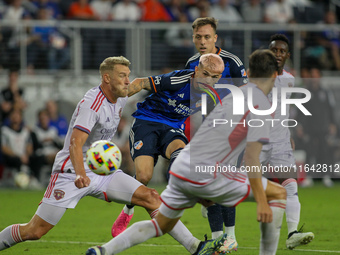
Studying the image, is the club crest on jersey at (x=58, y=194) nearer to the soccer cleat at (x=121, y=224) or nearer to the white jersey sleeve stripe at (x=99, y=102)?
the white jersey sleeve stripe at (x=99, y=102)

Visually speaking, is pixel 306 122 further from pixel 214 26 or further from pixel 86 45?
pixel 214 26

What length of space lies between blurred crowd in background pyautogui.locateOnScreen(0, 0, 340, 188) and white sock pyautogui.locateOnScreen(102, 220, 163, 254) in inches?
402

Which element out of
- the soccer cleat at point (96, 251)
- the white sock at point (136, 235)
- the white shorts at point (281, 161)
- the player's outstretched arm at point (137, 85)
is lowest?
the soccer cleat at point (96, 251)

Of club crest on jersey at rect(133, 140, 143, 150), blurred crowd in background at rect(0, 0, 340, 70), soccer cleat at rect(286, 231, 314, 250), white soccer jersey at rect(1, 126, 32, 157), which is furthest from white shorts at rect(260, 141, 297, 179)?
blurred crowd in background at rect(0, 0, 340, 70)

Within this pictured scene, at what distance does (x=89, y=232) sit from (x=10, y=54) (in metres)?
8.58

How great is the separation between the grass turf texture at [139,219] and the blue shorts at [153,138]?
122 cm

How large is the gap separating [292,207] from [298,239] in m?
0.52

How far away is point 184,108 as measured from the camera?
328 inches

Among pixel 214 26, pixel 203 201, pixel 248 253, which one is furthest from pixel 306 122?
pixel 203 201

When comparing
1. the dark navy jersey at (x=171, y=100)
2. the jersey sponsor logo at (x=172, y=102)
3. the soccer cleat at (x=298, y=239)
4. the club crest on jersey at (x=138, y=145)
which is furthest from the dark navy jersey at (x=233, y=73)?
the soccer cleat at (x=298, y=239)

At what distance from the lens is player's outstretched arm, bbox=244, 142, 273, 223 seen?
18.2 feet

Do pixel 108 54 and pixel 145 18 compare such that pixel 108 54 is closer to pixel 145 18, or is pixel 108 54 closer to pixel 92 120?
pixel 145 18

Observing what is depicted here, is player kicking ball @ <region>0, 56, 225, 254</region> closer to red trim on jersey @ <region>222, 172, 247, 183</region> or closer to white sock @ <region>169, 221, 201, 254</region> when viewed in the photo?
white sock @ <region>169, 221, 201, 254</region>

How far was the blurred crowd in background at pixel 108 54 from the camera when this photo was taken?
1598 centimetres
